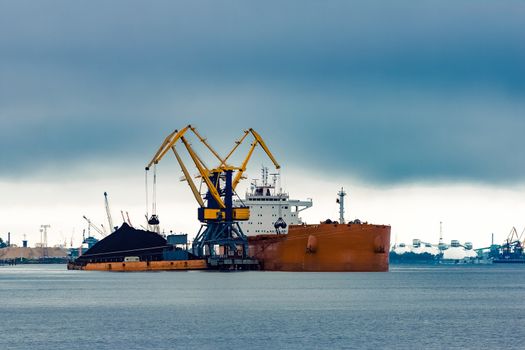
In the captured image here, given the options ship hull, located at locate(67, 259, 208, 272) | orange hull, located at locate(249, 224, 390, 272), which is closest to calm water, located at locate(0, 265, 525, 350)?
orange hull, located at locate(249, 224, 390, 272)

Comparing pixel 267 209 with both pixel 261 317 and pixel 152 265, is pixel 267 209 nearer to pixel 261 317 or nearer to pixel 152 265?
pixel 152 265

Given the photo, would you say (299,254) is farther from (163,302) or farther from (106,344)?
(106,344)

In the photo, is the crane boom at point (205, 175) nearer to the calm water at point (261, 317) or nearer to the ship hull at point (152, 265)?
the ship hull at point (152, 265)

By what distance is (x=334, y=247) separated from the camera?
12331cm

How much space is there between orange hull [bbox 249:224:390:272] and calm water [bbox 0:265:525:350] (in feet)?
43.9

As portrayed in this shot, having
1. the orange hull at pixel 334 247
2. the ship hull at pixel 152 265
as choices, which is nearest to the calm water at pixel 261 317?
the orange hull at pixel 334 247

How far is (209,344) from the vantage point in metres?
54.9

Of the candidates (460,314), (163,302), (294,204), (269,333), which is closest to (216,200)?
(294,204)

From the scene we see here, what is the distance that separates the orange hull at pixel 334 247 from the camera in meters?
122

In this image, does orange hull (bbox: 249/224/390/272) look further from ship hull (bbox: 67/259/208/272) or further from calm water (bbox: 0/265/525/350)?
ship hull (bbox: 67/259/208/272)

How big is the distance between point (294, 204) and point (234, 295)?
189 feet

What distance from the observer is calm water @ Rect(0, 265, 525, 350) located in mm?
56188

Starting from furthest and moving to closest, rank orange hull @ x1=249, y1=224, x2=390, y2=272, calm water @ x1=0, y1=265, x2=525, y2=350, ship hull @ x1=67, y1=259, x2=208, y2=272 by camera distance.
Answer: ship hull @ x1=67, y1=259, x2=208, y2=272, orange hull @ x1=249, y1=224, x2=390, y2=272, calm water @ x1=0, y1=265, x2=525, y2=350

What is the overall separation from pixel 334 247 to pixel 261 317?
5396cm
